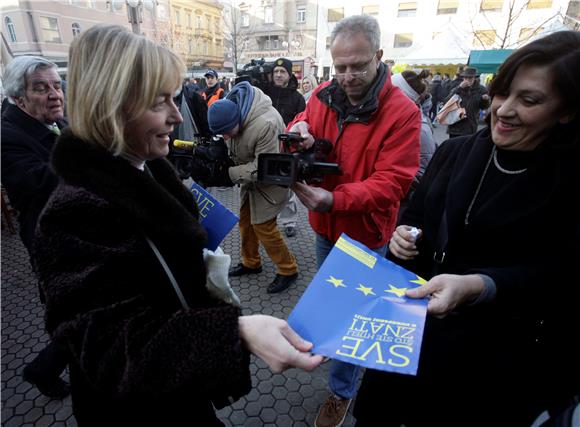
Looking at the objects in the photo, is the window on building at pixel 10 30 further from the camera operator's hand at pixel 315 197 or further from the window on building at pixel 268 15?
the camera operator's hand at pixel 315 197

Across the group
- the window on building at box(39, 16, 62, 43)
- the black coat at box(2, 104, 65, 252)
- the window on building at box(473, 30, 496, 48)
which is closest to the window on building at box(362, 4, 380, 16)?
the window on building at box(473, 30, 496, 48)

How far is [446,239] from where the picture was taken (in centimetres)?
129

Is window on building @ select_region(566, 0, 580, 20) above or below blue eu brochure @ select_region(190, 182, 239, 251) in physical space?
above

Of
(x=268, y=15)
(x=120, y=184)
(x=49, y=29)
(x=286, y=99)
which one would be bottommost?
(x=286, y=99)

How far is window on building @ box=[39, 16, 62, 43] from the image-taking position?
21.6 metres

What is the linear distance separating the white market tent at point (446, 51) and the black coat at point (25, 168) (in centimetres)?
1536

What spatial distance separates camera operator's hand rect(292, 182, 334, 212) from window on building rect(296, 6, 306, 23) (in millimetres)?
38844

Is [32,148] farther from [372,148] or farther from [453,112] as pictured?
[453,112]

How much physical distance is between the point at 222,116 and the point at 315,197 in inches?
57.7

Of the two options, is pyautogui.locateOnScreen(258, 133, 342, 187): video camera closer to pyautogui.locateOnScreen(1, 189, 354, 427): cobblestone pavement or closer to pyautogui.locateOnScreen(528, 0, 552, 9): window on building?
pyautogui.locateOnScreen(1, 189, 354, 427): cobblestone pavement

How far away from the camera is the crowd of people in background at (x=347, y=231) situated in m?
0.80

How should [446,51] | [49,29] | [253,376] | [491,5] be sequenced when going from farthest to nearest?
[491,5] < [49,29] < [446,51] < [253,376]

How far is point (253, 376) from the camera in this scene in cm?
240

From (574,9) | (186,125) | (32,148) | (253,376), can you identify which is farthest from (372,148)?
(574,9)
